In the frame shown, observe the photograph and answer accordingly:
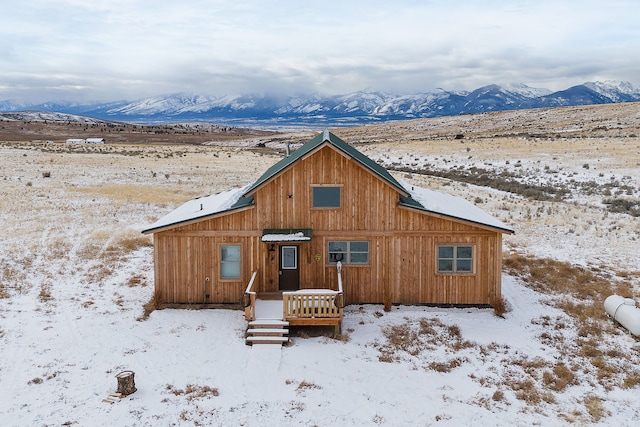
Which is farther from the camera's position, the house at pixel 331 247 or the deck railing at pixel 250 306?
the house at pixel 331 247

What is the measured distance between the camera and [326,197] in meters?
18.7

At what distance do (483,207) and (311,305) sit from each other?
75.6 ft

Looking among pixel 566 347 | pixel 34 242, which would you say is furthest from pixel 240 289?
pixel 34 242

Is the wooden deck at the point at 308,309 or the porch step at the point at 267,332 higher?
the wooden deck at the point at 308,309

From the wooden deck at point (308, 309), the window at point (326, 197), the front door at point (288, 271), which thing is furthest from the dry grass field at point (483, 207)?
the window at point (326, 197)

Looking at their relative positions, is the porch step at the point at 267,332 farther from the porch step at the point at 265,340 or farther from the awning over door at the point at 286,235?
the awning over door at the point at 286,235

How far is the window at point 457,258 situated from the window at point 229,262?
7.43 metres

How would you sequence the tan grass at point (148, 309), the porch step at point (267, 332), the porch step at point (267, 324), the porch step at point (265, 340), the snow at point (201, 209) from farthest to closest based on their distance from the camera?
the snow at point (201, 209) < the tan grass at point (148, 309) < the porch step at point (267, 324) < the porch step at point (267, 332) < the porch step at point (265, 340)

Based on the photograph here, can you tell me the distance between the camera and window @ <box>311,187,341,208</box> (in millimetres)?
18641

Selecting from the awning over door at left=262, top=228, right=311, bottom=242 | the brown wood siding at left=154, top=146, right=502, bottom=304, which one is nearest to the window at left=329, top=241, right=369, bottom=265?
the brown wood siding at left=154, top=146, right=502, bottom=304

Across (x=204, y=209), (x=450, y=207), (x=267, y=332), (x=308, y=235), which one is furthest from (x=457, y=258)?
(x=204, y=209)

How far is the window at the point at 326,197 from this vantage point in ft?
61.2

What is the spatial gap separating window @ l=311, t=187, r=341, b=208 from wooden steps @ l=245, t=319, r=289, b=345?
4691 mm

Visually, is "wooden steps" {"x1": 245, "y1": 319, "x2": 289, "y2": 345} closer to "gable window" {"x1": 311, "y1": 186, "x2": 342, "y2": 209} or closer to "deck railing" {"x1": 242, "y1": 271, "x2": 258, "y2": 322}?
"deck railing" {"x1": 242, "y1": 271, "x2": 258, "y2": 322}
